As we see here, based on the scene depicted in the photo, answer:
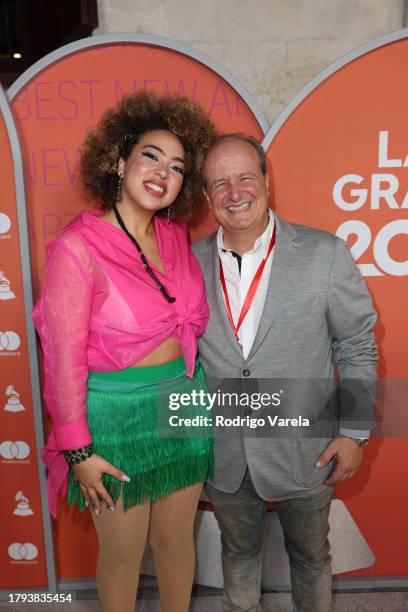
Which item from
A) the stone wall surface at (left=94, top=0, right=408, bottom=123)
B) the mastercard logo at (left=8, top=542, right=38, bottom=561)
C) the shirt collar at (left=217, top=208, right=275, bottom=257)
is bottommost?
the mastercard logo at (left=8, top=542, right=38, bottom=561)

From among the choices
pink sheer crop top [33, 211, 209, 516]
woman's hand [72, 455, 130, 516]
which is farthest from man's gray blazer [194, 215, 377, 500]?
woman's hand [72, 455, 130, 516]

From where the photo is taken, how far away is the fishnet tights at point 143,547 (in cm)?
154

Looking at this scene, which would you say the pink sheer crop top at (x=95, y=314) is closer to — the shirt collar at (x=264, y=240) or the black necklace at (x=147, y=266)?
the black necklace at (x=147, y=266)

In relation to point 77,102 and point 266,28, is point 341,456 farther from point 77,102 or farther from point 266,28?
point 266,28

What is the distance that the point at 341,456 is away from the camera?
1571 millimetres

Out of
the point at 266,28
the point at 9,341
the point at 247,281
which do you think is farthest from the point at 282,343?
the point at 266,28

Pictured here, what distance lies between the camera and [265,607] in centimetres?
212

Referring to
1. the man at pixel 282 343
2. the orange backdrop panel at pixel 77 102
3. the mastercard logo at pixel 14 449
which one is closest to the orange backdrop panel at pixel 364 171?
the orange backdrop panel at pixel 77 102

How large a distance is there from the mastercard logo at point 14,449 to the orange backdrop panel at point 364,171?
4.42ft

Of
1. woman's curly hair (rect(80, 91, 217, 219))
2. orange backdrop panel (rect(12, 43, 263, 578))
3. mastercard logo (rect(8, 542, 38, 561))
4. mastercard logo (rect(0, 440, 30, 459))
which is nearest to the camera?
woman's curly hair (rect(80, 91, 217, 219))

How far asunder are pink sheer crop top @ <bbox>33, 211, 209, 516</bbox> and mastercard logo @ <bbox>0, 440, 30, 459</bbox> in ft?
1.89

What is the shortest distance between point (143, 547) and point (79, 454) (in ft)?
1.32

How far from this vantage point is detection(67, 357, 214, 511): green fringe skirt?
58.4 inches

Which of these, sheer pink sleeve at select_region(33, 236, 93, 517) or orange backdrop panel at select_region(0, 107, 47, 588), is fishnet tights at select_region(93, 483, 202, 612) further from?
orange backdrop panel at select_region(0, 107, 47, 588)
